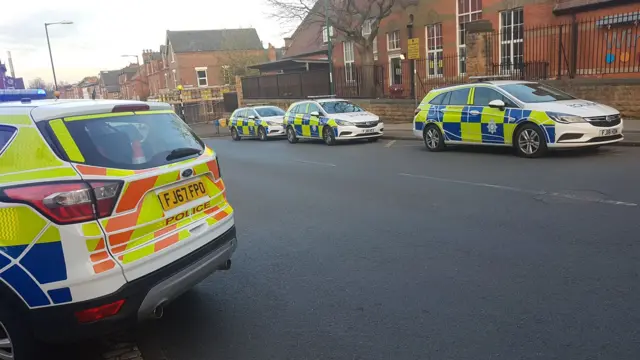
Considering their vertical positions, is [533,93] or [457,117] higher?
[533,93]

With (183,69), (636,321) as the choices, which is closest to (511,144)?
(636,321)

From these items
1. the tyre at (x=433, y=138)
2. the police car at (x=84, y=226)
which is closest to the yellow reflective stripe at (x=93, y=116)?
the police car at (x=84, y=226)

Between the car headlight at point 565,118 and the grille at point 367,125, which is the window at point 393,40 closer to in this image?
the grille at point 367,125

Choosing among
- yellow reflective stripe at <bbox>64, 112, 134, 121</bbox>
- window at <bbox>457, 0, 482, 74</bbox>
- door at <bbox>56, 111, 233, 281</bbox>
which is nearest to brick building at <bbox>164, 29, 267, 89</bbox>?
window at <bbox>457, 0, 482, 74</bbox>

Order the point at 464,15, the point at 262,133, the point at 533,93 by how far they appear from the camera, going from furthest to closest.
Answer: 1. the point at 464,15
2. the point at 262,133
3. the point at 533,93

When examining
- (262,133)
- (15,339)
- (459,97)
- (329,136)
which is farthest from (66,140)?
(262,133)

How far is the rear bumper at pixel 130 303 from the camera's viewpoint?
2895 mm

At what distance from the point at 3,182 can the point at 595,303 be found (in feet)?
12.8

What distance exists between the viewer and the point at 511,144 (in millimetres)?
10648

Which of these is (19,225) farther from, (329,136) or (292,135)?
(292,135)

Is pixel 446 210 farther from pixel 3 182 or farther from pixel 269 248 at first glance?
pixel 3 182

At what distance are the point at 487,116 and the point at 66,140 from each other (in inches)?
376

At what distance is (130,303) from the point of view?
3.06 meters

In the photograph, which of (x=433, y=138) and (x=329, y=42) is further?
(x=329, y=42)
